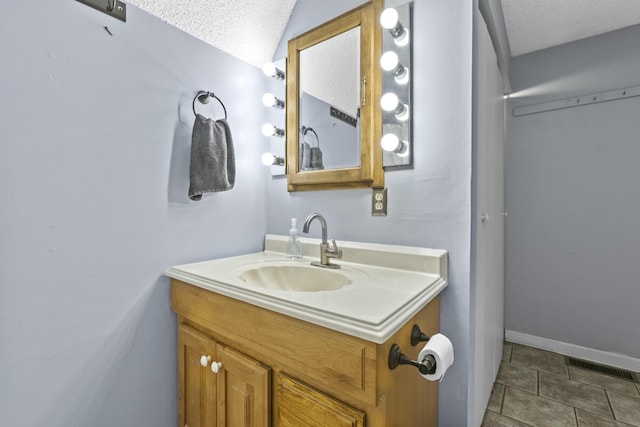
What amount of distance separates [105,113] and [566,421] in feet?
7.59

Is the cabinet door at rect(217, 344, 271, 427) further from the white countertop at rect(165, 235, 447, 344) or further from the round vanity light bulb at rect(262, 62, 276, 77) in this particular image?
the round vanity light bulb at rect(262, 62, 276, 77)

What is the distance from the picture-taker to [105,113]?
992 mm

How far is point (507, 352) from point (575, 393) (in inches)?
19.4

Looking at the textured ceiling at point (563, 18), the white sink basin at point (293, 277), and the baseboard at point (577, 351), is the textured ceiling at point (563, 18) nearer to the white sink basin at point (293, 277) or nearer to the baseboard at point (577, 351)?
the white sink basin at point (293, 277)

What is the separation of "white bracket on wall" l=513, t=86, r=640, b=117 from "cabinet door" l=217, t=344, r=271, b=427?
2.42m

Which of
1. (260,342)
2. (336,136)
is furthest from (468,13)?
(260,342)

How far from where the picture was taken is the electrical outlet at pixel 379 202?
117 cm

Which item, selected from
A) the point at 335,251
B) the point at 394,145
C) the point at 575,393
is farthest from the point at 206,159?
the point at 575,393

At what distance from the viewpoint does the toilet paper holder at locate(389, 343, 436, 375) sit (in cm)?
67

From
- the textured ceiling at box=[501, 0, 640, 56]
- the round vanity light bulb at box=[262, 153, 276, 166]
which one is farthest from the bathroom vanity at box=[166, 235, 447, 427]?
the textured ceiling at box=[501, 0, 640, 56]

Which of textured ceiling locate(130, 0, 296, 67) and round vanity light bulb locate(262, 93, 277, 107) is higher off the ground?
textured ceiling locate(130, 0, 296, 67)

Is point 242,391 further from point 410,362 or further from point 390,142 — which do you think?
point 390,142

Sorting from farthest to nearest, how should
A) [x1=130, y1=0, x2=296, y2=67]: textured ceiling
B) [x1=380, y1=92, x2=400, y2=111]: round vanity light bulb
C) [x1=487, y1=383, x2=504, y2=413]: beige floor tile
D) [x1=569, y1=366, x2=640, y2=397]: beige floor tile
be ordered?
[x1=569, y1=366, x2=640, y2=397]: beige floor tile, [x1=487, y1=383, x2=504, y2=413]: beige floor tile, [x1=130, y1=0, x2=296, y2=67]: textured ceiling, [x1=380, y1=92, x2=400, y2=111]: round vanity light bulb

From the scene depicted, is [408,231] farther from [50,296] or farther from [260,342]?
[50,296]
